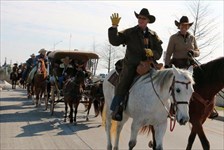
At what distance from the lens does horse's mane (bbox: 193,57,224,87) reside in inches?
356

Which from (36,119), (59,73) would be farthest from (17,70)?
(36,119)

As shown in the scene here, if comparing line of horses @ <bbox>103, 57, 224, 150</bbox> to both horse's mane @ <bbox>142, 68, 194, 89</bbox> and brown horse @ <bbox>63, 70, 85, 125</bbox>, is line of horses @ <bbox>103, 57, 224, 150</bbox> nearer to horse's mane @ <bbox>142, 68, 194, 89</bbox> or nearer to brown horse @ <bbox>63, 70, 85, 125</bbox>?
horse's mane @ <bbox>142, 68, 194, 89</bbox>

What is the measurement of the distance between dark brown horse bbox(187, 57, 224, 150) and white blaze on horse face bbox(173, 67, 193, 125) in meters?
1.83

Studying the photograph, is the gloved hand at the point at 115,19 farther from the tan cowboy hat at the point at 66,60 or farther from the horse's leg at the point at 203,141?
the tan cowboy hat at the point at 66,60

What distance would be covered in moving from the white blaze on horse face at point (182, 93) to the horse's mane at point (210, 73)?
1996 millimetres

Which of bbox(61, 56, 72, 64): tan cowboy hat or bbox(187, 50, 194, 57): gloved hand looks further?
bbox(61, 56, 72, 64): tan cowboy hat

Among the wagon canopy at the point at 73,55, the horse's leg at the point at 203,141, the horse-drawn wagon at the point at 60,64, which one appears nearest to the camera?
the horse's leg at the point at 203,141

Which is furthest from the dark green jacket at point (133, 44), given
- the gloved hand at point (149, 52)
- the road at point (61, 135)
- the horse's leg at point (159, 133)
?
the road at point (61, 135)

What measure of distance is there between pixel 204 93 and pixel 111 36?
2.42 metres

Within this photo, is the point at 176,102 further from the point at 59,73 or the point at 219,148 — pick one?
the point at 59,73

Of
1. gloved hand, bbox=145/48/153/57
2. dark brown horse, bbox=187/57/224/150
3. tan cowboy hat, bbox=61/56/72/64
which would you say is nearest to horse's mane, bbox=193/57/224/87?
dark brown horse, bbox=187/57/224/150

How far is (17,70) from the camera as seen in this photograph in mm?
37500

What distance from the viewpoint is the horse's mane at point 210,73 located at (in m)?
9.05

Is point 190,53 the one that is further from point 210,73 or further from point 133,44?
point 133,44
